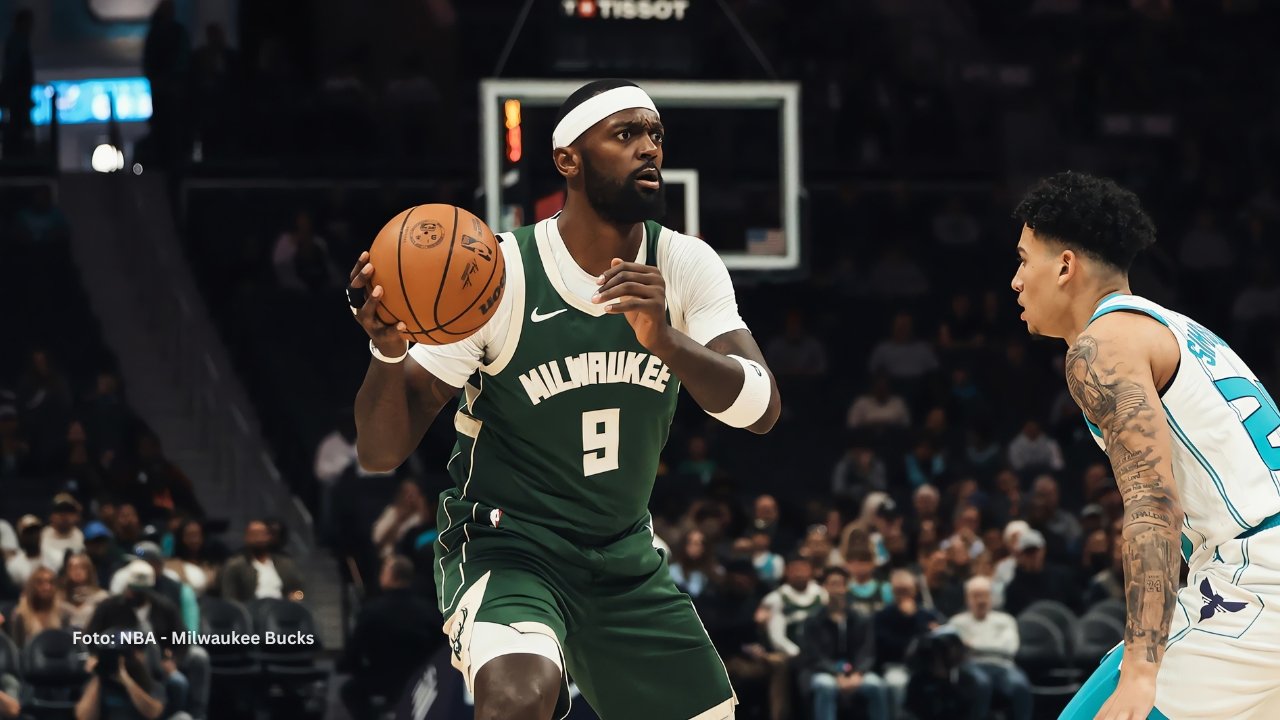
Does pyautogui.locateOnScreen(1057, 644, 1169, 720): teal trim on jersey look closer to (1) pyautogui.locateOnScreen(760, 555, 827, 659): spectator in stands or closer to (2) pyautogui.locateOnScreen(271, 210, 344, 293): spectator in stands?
(1) pyautogui.locateOnScreen(760, 555, 827, 659): spectator in stands

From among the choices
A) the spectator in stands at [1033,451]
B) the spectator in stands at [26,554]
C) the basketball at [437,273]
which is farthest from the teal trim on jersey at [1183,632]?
the spectator in stands at [1033,451]

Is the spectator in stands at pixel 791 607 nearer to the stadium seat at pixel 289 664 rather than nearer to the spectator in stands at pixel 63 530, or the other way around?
the stadium seat at pixel 289 664

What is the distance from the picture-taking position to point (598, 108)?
4.65m

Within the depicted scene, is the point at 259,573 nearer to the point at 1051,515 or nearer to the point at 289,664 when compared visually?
the point at 289,664

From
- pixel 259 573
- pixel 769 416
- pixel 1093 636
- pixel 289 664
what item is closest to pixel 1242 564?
pixel 769 416

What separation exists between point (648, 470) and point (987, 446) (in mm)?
10198

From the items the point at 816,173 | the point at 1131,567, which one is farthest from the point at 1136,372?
the point at 816,173

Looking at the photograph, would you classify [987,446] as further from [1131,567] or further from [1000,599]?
[1131,567]

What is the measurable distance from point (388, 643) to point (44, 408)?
16.1 ft

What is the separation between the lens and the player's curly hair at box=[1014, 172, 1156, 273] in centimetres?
410

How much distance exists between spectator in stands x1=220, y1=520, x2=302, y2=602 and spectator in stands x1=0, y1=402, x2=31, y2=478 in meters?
3.13

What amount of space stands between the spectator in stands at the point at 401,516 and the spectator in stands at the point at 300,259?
4.70 m

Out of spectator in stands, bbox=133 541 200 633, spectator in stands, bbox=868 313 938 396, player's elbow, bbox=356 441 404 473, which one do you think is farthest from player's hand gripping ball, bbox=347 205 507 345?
spectator in stands, bbox=868 313 938 396

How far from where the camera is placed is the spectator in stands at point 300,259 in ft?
53.0
